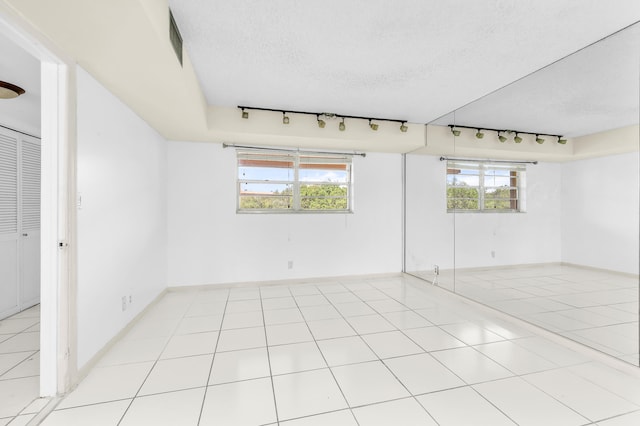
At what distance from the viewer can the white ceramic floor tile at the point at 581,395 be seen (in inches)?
64.2

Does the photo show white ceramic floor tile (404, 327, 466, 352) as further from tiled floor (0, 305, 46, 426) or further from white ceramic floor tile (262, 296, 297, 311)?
tiled floor (0, 305, 46, 426)

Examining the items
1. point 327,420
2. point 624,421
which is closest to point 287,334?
point 327,420

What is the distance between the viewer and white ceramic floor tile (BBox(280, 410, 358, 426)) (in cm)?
153

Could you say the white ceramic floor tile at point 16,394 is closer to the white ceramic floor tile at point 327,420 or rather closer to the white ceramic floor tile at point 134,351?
the white ceramic floor tile at point 134,351

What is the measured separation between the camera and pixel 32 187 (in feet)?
11.2

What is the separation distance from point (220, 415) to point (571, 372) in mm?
2609

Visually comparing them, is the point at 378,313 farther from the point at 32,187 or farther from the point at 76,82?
the point at 32,187

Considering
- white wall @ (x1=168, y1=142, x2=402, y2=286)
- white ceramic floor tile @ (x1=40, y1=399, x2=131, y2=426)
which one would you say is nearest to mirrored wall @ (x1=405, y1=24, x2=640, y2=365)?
white wall @ (x1=168, y1=142, x2=402, y2=286)

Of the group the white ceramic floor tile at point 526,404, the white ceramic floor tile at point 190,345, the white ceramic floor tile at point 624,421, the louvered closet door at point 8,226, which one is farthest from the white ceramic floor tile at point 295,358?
the louvered closet door at point 8,226

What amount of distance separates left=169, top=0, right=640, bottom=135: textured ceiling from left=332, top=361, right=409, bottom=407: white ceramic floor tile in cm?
264

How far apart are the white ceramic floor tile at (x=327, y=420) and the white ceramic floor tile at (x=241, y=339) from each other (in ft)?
3.29

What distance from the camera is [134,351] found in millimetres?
2354

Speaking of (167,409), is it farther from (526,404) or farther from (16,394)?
(526,404)

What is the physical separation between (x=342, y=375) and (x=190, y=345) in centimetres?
147
